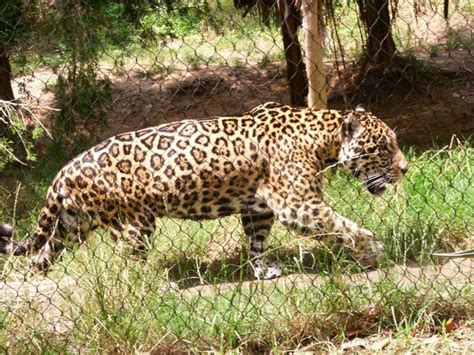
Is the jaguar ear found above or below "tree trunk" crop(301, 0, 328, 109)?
below

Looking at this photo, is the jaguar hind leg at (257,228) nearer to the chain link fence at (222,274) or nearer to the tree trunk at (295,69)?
the chain link fence at (222,274)

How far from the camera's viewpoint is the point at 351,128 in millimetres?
6414

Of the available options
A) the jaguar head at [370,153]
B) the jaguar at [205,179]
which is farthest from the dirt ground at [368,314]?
the jaguar head at [370,153]

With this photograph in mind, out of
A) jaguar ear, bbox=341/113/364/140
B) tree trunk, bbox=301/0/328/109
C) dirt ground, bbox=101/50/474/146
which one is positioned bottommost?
dirt ground, bbox=101/50/474/146

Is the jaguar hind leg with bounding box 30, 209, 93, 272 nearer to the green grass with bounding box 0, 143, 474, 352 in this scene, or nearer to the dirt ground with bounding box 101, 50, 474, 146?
the green grass with bounding box 0, 143, 474, 352

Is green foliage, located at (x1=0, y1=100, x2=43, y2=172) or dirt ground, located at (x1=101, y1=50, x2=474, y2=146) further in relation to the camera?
dirt ground, located at (x1=101, y1=50, x2=474, y2=146)

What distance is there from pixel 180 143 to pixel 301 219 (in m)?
0.96

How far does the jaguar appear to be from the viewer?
6.20 metres

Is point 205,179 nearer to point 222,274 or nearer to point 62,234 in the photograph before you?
point 222,274

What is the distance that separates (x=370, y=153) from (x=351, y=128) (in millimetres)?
236

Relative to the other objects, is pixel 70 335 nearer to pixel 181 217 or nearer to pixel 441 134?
pixel 181 217

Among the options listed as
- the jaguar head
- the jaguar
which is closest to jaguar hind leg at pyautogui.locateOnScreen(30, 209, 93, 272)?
the jaguar

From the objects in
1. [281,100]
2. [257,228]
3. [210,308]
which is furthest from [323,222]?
[281,100]

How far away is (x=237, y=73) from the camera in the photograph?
1154 cm
